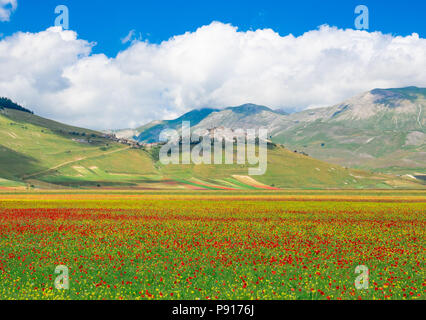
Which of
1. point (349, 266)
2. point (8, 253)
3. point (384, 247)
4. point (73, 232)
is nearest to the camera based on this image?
point (349, 266)

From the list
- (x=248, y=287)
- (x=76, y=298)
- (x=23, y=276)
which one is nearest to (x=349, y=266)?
(x=248, y=287)
